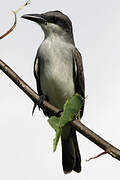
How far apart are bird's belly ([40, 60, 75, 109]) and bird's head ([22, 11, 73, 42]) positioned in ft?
2.38

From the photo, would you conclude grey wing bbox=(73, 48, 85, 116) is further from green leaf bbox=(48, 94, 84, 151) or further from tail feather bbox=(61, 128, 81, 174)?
green leaf bbox=(48, 94, 84, 151)

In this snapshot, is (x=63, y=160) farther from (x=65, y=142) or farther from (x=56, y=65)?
(x=56, y=65)

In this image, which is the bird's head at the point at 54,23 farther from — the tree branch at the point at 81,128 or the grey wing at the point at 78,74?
the tree branch at the point at 81,128

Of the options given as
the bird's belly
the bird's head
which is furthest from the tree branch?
the bird's head

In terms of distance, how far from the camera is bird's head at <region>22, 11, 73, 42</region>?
6.46m

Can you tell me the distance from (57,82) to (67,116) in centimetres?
388

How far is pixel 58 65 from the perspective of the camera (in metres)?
6.42

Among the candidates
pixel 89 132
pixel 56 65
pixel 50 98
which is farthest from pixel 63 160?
pixel 89 132

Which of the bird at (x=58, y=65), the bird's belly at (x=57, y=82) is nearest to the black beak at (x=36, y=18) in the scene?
the bird at (x=58, y=65)

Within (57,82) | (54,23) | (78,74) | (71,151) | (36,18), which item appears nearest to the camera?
(36,18)

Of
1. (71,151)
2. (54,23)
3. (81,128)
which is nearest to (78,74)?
(54,23)

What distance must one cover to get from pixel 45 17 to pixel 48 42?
434 millimetres

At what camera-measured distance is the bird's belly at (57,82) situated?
6.35 m

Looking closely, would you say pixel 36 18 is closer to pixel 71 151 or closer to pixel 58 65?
pixel 58 65
